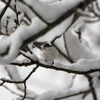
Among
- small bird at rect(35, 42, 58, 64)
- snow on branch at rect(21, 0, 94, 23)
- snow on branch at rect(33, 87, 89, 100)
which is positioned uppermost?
small bird at rect(35, 42, 58, 64)

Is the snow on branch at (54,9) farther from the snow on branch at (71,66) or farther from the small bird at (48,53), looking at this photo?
the small bird at (48,53)

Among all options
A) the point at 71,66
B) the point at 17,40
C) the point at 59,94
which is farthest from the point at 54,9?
the point at 59,94

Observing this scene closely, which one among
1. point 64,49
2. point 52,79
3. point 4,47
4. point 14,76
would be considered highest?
point 52,79

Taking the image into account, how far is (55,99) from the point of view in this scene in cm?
159

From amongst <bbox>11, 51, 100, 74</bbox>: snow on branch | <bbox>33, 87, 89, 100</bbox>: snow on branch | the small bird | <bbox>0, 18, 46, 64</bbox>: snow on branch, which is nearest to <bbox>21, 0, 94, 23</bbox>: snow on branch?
<bbox>0, 18, 46, 64</bbox>: snow on branch

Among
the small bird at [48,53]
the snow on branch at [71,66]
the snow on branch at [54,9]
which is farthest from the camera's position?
the small bird at [48,53]

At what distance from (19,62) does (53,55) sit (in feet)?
0.86

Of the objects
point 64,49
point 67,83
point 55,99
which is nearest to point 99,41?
point 67,83

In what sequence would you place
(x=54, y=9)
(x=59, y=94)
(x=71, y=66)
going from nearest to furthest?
(x=54, y=9) < (x=71, y=66) < (x=59, y=94)

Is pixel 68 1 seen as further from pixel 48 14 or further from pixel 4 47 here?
pixel 4 47

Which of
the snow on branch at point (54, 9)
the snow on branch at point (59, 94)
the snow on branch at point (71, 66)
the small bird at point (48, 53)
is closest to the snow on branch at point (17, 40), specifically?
the snow on branch at point (54, 9)

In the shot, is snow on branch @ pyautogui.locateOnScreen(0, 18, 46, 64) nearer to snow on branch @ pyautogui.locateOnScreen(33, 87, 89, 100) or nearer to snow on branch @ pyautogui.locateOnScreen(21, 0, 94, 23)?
snow on branch @ pyautogui.locateOnScreen(21, 0, 94, 23)

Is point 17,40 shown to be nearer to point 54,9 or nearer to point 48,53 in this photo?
point 54,9

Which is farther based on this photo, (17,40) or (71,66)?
(71,66)
